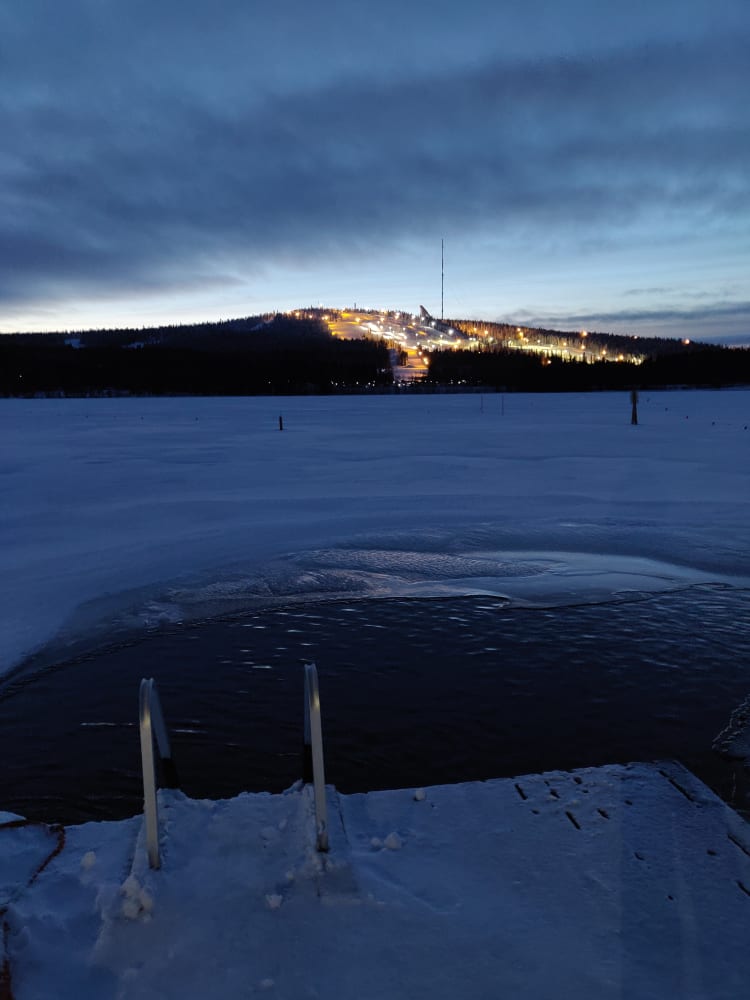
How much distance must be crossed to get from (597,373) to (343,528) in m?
142

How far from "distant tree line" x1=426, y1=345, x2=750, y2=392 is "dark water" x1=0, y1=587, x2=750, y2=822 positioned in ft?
394

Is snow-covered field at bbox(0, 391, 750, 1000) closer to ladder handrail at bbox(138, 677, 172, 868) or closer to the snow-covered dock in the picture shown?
the snow-covered dock

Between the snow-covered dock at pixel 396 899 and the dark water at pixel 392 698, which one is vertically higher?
the snow-covered dock at pixel 396 899

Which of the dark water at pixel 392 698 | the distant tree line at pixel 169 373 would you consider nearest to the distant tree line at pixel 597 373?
the distant tree line at pixel 169 373

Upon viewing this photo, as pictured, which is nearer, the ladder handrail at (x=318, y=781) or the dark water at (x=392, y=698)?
the ladder handrail at (x=318, y=781)

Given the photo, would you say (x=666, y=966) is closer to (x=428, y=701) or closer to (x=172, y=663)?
(x=428, y=701)

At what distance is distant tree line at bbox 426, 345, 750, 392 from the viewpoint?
130875 mm

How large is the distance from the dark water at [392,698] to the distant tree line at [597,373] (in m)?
120

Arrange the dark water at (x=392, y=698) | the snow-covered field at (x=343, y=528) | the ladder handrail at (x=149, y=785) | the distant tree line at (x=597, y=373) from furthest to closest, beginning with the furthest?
the distant tree line at (x=597, y=373) < the snow-covered field at (x=343, y=528) < the dark water at (x=392, y=698) < the ladder handrail at (x=149, y=785)

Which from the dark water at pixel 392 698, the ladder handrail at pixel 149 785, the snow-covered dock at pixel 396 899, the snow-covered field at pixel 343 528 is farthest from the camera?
the snow-covered field at pixel 343 528

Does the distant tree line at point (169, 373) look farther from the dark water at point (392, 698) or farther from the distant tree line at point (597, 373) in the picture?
the dark water at point (392, 698)

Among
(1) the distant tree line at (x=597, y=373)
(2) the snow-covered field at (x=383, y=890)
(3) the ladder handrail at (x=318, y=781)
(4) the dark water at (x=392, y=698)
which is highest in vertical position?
(1) the distant tree line at (x=597, y=373)

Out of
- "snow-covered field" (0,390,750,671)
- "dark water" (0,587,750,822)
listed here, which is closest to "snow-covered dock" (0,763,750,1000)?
"dark water" (0,587,750,822)

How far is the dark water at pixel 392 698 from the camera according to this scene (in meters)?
4.96
